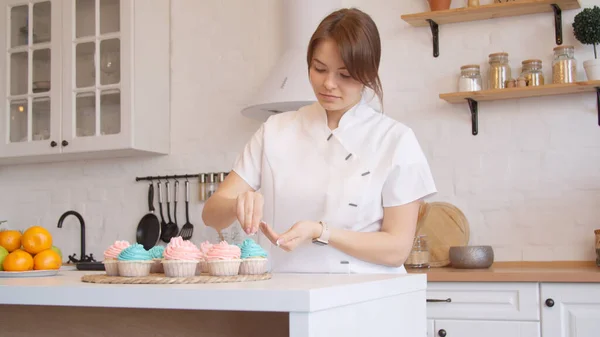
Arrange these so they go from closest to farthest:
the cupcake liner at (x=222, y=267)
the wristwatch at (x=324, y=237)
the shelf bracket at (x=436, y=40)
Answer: the cupcake liner at (x=222, y=267) < the wristwatch at (x=324, y=237) < the shelf bracket at (x=436, y=40)

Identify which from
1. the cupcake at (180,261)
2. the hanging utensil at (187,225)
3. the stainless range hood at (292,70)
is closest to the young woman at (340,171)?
the cupcake at (180,261)

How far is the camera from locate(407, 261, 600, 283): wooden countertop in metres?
2.78

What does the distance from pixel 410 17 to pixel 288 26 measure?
2.11 ft

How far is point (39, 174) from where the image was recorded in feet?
15.3

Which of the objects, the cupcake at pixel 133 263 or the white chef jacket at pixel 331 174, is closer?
the cupcake at pixel 133 263

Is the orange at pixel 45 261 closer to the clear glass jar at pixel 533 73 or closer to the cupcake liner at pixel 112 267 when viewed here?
the cupcake liner at pixel 112 267

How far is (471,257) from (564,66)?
2.98 ft

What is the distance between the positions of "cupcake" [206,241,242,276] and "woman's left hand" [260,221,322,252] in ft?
0.37

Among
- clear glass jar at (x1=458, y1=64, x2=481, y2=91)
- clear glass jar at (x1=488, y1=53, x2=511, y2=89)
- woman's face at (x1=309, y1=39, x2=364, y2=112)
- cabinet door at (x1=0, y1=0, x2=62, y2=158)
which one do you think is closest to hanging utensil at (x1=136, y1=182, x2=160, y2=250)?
cabinet door at (x1=0, y1=0, x2=62, y2=158)

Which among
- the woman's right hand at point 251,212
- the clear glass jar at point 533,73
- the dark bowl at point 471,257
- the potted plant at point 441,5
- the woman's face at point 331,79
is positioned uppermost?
the potted plant at point 441,5

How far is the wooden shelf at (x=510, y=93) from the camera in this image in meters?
3.26

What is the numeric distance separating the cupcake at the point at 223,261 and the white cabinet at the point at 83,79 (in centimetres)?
262

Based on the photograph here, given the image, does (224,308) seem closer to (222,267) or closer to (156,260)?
(222,267)

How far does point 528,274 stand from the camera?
112 inches
